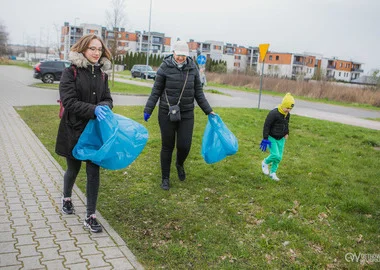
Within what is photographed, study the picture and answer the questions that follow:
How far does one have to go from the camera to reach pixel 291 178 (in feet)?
21.1

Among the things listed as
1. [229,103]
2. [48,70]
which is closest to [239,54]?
[48,70]

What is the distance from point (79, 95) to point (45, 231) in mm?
1463

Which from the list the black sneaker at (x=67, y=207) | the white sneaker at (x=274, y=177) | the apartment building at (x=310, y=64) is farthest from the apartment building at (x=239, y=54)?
the black sneaker at (x=67, y=207)

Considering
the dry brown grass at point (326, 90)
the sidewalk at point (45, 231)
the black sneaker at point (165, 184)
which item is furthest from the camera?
the dry brown grass at point (326, 90)

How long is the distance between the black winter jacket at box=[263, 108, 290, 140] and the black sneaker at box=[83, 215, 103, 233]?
3.00 meters

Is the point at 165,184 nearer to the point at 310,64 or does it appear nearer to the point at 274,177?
the point at 274,177

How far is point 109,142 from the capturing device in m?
3.81

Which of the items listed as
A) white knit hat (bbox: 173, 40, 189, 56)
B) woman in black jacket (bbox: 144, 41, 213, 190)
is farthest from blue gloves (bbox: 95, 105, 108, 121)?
white knit hat (bbox: 173, 40, 189, 56)

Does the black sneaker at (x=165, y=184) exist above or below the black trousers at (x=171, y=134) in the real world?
below

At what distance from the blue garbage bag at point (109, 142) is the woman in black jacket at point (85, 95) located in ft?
0.31

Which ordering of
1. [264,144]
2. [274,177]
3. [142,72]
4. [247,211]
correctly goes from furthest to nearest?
[142,72] → [274,177] → [264,144] → [247,211]

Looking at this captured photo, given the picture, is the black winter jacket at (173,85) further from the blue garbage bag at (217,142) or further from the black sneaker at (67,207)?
the black sneaker at (67,207)

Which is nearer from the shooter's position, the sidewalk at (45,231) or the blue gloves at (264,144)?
the sidewalk at (45,231)

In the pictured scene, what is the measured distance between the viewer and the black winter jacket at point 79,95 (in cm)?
383
